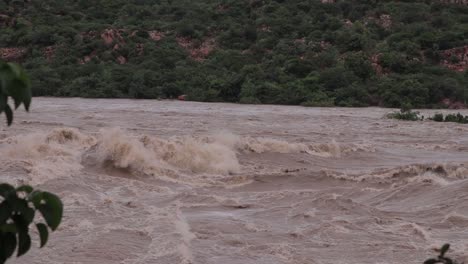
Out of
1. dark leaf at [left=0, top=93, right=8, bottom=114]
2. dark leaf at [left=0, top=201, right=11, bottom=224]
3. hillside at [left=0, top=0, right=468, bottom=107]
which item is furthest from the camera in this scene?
hillside at [left=0, top=0, right=468, bottom=107]

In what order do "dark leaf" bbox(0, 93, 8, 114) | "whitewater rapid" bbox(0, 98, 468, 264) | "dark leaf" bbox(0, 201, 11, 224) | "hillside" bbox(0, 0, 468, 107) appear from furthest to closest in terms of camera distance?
"hillside" bbox(0, 0, 468, 107) < "whitewater rapid" bbox(0, 98, 468, 264) < "dark leaf" bbox(0, 201, 11, 224) < "dark leaf" bbox(0, 93, 8, 114)

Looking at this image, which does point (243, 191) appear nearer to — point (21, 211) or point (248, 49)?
point (21, 211)

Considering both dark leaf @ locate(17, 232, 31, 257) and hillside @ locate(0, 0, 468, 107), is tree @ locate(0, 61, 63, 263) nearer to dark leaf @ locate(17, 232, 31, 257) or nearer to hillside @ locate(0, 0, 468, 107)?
dark leaf @ locate(17, 232, 31, 257)

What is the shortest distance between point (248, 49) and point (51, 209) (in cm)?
3484

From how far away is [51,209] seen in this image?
1.82 meters

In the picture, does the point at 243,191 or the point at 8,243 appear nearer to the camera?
the point at 8,243

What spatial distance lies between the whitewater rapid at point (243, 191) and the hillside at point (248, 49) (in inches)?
411

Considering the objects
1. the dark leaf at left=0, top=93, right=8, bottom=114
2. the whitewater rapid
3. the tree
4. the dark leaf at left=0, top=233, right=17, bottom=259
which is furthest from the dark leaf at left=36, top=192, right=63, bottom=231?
the whitewater rapid

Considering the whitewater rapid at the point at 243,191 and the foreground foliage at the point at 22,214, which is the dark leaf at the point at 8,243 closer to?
the foreground foliage at the point at 22,214

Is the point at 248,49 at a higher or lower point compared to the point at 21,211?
lower

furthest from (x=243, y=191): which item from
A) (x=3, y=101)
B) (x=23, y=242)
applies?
(x=3, y=101)

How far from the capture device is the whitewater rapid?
23.5 feet

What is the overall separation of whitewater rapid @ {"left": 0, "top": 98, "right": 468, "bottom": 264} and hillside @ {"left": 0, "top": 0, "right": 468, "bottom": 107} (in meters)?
10.4

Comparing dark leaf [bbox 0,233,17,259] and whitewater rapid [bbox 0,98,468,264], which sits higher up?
dark leaf [bbox 0,233,17,259]
